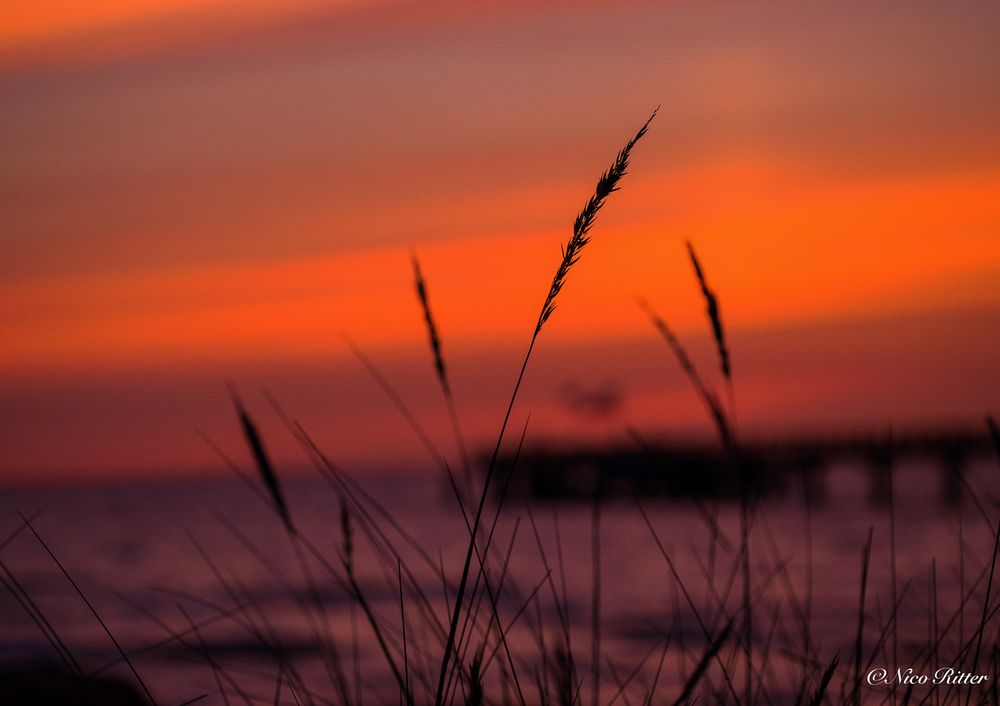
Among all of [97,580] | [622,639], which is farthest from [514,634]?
[97,580]

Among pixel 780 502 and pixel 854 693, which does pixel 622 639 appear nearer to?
pixel 854 693

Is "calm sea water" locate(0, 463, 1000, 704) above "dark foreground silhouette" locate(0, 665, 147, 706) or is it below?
below

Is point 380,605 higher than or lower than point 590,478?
higher

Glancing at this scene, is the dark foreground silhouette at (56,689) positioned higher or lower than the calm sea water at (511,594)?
higher

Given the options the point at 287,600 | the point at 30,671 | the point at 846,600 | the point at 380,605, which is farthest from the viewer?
the point at 287,600

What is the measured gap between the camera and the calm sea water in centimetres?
391

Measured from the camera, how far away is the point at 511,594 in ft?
28.3

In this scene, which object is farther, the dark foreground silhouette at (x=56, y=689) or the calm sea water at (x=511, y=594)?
the dark foreground silhouette at (x=56, y=689)

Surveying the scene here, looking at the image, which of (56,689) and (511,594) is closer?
(56,689)

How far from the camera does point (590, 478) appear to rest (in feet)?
140

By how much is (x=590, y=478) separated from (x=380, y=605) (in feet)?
89.5

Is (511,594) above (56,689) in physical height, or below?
below

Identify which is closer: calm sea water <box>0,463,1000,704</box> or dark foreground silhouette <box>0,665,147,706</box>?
calm sea water <box>0,463,1000,704</box>

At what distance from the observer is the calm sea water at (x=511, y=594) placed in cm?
391
